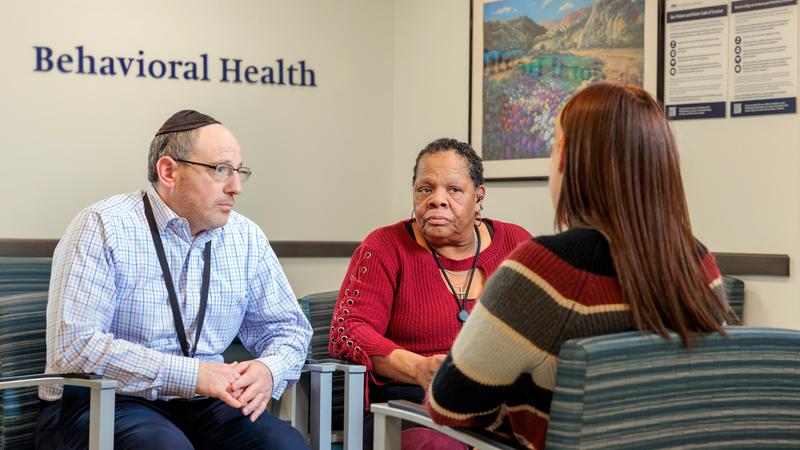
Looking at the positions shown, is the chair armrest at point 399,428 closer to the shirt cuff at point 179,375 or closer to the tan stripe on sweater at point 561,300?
the tan stripe on sweater at point 561,300

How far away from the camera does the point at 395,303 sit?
108 inches

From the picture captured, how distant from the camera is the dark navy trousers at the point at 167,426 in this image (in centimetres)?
229

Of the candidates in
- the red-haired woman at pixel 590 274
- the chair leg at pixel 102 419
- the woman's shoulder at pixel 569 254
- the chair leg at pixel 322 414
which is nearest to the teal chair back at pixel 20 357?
the chair leg at pixel 102 419

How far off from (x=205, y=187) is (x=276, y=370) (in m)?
0.55

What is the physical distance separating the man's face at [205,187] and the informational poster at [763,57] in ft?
6.93

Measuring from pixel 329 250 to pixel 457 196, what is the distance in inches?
84.0

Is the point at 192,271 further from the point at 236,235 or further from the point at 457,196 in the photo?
the point at 457,196

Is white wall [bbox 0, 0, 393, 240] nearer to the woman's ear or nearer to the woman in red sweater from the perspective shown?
the woman in red sweater

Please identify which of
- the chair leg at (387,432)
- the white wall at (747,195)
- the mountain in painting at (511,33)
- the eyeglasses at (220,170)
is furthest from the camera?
the mountain in painting at (511,33)

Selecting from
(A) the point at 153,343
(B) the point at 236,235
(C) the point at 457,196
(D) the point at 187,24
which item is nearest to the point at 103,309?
(A) the point at 153,343

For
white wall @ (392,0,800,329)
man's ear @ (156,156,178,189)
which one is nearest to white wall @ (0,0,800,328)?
white wall @ (392,0,800,329)

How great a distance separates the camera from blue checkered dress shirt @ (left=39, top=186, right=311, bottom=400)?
2365 mm

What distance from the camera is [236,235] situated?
2738mm

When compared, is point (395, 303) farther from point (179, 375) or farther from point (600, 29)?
point (600, 29)
